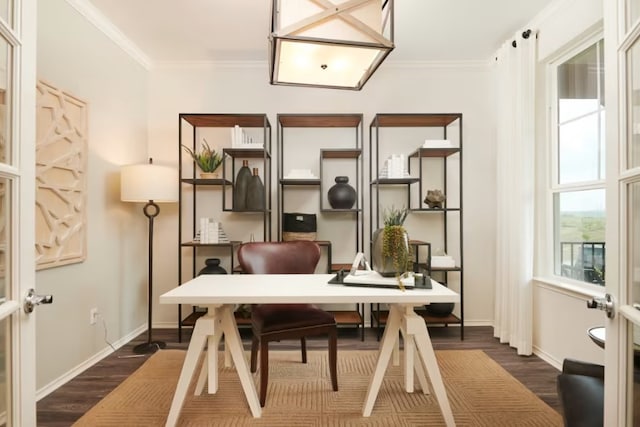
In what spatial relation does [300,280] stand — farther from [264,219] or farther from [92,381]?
[92,381]

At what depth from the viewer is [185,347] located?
2822mm

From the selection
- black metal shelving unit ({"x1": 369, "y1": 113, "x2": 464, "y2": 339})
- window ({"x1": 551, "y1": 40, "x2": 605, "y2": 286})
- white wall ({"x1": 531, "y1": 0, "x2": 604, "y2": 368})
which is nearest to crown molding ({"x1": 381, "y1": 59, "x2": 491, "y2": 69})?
black metal shelving unit ({"x1": 369, "y1": 113, "x2": 464, "y2": 339})

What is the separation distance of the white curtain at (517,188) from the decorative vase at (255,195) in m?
2.09

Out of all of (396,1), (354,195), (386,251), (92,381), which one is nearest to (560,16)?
(396,1)

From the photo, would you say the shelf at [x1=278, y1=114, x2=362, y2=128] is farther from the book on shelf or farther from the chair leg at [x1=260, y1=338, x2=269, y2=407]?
the chair leg at [x1=260, y1=338, x2=269, y2=407]

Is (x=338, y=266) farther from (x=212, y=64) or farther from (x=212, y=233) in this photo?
(x=212, y=64)

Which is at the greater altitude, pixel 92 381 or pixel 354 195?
pixel 354 195

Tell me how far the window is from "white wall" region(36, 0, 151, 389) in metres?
3.49

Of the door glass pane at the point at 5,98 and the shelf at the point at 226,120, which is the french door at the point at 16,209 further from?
the shelf at the point at 226,120

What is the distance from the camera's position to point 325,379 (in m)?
2.21

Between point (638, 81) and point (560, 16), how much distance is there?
2.04m

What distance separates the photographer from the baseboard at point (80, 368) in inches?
80.7

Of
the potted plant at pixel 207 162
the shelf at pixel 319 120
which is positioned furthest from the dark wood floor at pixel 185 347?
the shelf at pixel 319 120

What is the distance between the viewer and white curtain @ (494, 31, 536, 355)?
2.65 m
